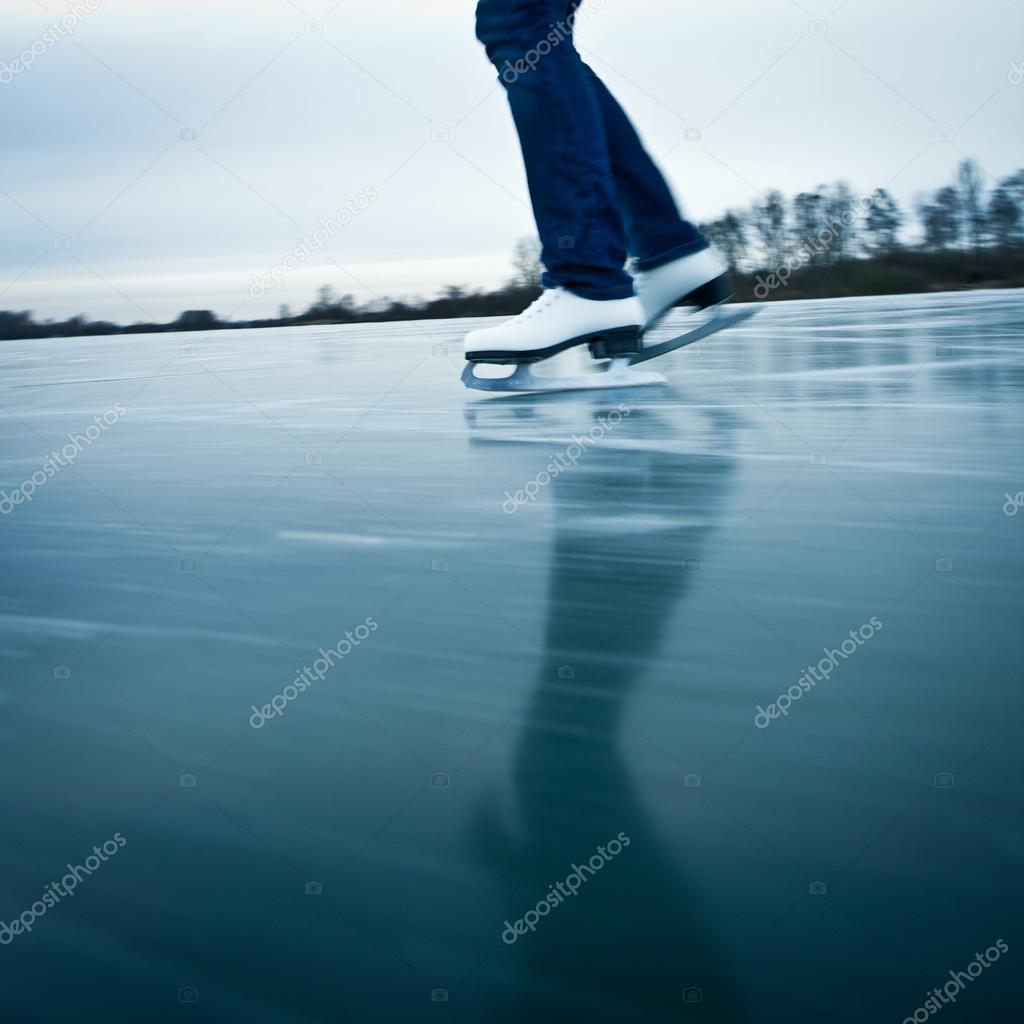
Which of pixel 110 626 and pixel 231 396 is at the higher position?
pixel 110 626

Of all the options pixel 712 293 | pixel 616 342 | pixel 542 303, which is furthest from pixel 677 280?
pixel 542 303

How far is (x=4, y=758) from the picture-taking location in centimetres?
83

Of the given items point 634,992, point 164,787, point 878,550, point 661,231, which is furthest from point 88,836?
point 661,231

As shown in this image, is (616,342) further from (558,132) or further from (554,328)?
(558,132)

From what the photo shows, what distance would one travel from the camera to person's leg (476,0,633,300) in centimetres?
275

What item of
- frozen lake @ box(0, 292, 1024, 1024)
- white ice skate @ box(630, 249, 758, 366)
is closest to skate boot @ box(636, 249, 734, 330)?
white ice skate @ box(630, 249, 758, 366)

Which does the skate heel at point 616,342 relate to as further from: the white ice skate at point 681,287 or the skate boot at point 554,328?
the white ice skate at point 681,287

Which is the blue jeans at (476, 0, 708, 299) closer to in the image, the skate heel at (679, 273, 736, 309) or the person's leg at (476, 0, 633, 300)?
the person's leg at (476, 0, 633, 300)

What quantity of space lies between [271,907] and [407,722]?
0.79 feet

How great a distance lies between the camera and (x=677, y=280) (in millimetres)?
3164

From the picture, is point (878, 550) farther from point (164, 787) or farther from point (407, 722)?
point (164, 787)

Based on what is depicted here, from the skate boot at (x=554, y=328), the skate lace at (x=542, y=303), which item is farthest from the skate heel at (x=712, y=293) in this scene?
the skate lace at (x=542, y=303)

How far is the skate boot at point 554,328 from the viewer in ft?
9.30

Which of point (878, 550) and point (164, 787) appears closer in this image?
point (164, 787)
